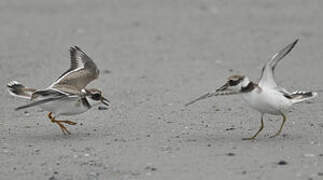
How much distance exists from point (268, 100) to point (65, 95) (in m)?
2.37

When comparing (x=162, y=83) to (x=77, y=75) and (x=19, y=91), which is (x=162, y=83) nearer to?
(x=77, y=75)

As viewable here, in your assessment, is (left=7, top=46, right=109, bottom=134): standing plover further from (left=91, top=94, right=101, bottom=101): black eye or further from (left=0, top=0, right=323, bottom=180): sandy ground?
(left=0, top=0, right=323, bottom=180): sandy ground

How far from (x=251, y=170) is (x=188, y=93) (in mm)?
3937

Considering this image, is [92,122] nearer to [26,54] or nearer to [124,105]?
[124,105]

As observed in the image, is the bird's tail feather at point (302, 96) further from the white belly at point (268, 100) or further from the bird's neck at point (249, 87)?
the bird's neck at point (249, 87)

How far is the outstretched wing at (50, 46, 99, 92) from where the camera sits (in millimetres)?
8206

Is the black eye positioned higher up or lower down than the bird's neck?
lower down

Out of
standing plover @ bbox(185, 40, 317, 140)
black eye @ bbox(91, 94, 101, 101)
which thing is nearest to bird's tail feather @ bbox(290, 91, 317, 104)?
standing plover @ bbox(185, 40, 317, 140)

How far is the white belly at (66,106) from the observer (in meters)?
7.87

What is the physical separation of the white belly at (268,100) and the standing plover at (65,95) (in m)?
1.96

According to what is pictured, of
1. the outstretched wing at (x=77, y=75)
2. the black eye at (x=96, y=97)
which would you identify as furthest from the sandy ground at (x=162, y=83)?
the outstretched wing at (x=77, y=75)

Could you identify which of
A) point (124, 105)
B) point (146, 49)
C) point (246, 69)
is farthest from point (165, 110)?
point (146, 49)

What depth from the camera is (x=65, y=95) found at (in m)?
7.70

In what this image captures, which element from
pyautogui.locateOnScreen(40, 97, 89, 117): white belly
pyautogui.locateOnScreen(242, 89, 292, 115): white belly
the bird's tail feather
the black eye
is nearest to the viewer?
pyautogui.locateOnScreen(242, 89, 292, 115): white belly
